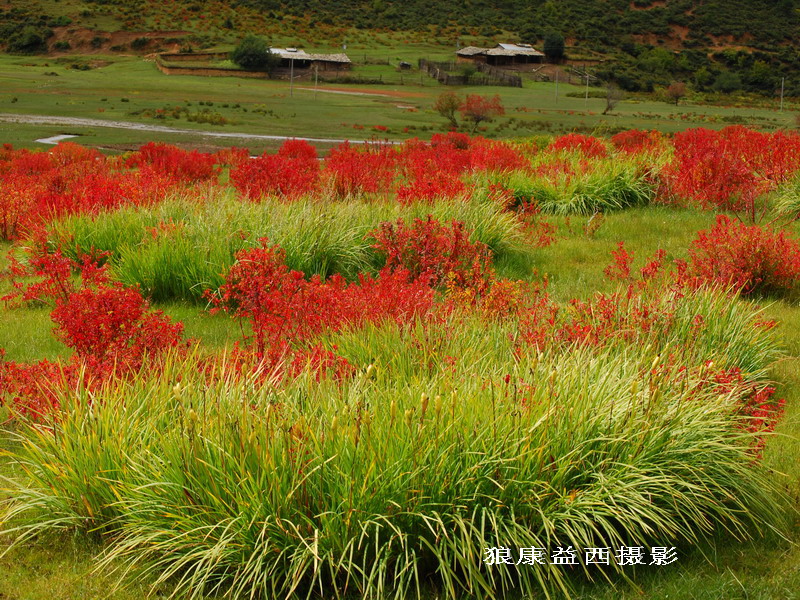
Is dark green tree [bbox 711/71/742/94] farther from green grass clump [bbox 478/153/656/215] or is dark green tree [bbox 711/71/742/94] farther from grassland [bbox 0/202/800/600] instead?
grassland [bbox 0/202/800/600]

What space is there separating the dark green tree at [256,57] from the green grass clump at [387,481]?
88.5m

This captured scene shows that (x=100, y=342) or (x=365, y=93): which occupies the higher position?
(x=365, y=93)

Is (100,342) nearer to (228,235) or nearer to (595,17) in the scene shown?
(228,235)

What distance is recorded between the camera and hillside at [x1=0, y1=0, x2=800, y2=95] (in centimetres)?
10300

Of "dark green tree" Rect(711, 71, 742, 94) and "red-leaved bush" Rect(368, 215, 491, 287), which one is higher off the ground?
"dark green tree" Rect(711, 71, 742, 94)

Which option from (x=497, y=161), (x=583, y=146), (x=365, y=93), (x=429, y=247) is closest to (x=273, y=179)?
(x=497, y=161)

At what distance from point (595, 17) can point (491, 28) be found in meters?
19.6

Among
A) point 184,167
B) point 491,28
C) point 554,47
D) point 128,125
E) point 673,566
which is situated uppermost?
point 491,28

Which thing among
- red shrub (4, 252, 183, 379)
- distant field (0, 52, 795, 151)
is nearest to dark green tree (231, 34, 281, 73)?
distant field (0, 52, 795, 151)

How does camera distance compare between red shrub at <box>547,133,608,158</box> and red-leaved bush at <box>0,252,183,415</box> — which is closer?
red-leaved bush at <box>0,252,183,415</box>

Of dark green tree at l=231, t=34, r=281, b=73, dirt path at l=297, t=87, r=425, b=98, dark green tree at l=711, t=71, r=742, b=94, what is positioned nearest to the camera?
dirt path at l=297, t=87, r=425, b=98

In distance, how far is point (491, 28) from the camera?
126 metres

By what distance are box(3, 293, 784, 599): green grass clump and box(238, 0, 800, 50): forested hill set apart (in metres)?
124

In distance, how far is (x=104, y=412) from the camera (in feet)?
15.7
